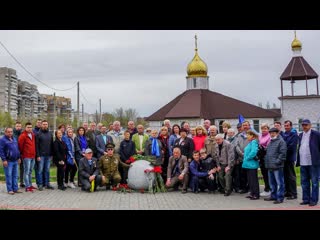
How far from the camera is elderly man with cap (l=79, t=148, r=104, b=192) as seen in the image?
1167 centimetres

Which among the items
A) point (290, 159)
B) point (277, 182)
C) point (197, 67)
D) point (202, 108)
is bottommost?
point (277, 182)

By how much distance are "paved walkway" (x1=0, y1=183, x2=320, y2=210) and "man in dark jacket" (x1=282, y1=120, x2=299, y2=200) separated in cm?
31

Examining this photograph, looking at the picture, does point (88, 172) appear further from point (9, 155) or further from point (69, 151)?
point (9, 155)

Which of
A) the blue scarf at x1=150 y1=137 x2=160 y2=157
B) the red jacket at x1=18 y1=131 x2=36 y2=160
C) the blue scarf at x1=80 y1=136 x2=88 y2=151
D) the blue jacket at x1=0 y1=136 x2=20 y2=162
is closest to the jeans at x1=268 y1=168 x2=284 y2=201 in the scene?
the blue scarf at x1=150 y1=137 x2=160 y2=157

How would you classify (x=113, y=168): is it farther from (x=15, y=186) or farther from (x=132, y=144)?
(x=15, y=186)

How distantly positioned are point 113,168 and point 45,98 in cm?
11574

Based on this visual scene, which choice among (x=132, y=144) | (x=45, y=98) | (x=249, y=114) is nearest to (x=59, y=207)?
(x=132, y=144)

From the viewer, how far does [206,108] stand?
46469mm

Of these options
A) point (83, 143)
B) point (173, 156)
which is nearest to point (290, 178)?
point (173, 156)

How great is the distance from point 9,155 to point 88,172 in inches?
89.1

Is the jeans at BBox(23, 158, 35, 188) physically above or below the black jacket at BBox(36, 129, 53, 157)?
below

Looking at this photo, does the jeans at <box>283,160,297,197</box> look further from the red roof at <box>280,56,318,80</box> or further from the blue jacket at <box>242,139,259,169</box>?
the red roof at <box>280,56,318,80</box>

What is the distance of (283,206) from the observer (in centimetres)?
943
